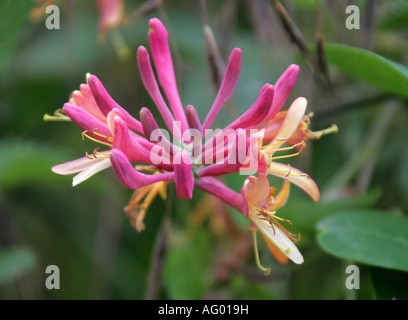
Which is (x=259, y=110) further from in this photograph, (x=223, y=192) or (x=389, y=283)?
(x=389, y=283)

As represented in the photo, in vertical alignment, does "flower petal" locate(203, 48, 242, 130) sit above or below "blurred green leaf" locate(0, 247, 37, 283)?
above

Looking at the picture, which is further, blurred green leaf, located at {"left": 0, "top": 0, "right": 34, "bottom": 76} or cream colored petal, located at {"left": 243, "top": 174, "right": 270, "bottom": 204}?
blurred green leaf, located at {"left": 0, "top": 0, "right": 34, "bottom": 76}

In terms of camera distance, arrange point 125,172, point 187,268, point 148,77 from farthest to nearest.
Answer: point 187,268, point 148,77, point 125,172

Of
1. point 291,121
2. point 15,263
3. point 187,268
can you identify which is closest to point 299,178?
point 291,121

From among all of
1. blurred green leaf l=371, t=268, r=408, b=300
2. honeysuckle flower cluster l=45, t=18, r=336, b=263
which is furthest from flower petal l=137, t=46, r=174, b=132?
blurred green leaf l=371, t=268, r=408, b=300

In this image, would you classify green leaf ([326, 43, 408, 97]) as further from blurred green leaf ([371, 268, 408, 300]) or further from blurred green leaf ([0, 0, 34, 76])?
blurred green leaf ([0, 0, 34, 76])

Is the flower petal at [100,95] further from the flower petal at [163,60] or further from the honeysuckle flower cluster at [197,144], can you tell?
the flower petal at [163,60]
